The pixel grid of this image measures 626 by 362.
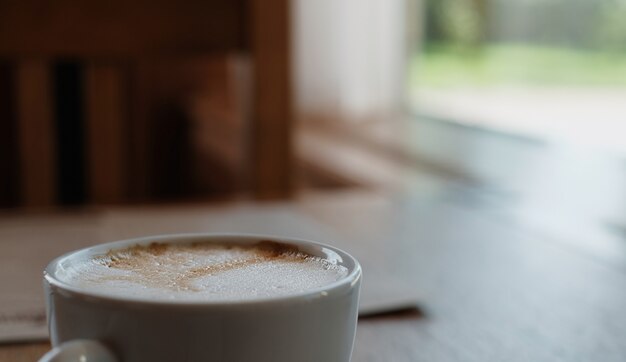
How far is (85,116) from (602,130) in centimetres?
204

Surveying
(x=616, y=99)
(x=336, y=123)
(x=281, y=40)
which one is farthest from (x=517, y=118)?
(x=281, y=40)

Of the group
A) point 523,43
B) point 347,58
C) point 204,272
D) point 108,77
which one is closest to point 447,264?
point 204,272

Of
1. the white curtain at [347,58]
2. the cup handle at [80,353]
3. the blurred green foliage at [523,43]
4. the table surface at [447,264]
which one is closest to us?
the cup handle at [80,353]

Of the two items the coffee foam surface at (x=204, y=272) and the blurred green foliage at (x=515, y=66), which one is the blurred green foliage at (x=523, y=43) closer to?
the blurred green foliage at (x=515, y=66)

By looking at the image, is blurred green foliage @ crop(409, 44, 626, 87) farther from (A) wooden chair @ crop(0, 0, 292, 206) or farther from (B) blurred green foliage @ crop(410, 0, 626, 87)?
(A) wooden chair @ crop(0, 0, 292, 206)

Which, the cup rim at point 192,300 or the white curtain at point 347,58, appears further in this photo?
the white curtain at point 347,58

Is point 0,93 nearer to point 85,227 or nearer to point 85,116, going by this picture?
point 85,116

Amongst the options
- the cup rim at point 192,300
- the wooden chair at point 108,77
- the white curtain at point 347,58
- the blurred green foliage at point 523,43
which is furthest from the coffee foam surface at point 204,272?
the white curtain at point 347,58

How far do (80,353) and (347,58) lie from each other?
3.66m

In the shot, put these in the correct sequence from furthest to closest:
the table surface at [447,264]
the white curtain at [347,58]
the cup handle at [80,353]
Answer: the white curtain at [347,58], the table surface at [447,264], the cup handle at [80,353]

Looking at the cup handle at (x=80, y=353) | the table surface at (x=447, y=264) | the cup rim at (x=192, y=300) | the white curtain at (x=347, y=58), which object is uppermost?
the cup rim at (x=192, y=300)

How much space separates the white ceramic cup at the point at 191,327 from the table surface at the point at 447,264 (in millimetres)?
113

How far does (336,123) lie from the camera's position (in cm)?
371

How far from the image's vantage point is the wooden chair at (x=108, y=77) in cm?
97
